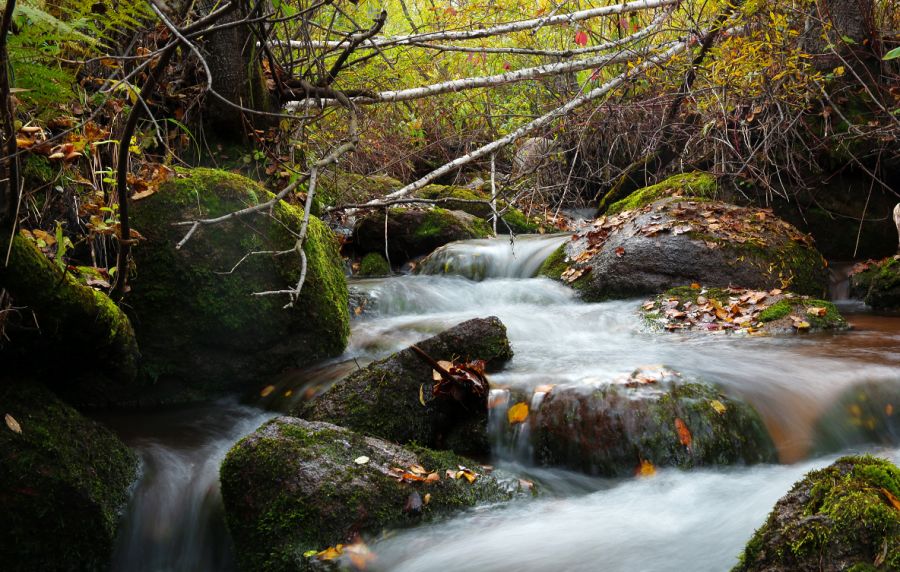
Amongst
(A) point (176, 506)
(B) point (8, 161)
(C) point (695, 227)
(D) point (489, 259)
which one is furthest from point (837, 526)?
(D) point (489, 259)

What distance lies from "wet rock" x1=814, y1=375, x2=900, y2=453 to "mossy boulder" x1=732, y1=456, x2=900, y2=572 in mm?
2004

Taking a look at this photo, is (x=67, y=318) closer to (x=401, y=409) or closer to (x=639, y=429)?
(x=401, y=409)

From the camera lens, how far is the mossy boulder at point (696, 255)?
740cm

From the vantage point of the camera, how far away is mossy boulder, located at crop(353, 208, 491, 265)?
9.95 m

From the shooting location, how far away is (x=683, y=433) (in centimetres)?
400

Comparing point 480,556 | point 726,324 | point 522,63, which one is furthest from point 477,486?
point 522,63

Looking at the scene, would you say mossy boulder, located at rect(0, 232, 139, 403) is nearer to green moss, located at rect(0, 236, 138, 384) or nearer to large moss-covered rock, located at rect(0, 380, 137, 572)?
green moss, located at rect(0, 236, 138, 384)

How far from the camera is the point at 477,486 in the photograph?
3.58 meters

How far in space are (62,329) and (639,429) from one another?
3097 mm

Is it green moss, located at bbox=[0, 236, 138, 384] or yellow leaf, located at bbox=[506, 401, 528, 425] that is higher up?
green moss, located at bbox=[0, 236, 138, 384]

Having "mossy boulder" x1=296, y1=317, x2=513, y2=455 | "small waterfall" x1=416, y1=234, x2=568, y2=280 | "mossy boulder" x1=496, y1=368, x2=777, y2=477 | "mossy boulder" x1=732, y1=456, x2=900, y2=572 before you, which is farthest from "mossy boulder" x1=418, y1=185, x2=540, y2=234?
"mossy boulder" x1=732, y1=456, x2=900, y2=572

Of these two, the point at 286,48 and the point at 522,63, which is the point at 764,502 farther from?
the point at 522,63

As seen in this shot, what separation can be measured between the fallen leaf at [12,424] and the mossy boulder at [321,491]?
0.99 metres

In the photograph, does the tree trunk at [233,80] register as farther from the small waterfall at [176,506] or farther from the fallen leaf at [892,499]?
the fallen leaf at [892,499]
